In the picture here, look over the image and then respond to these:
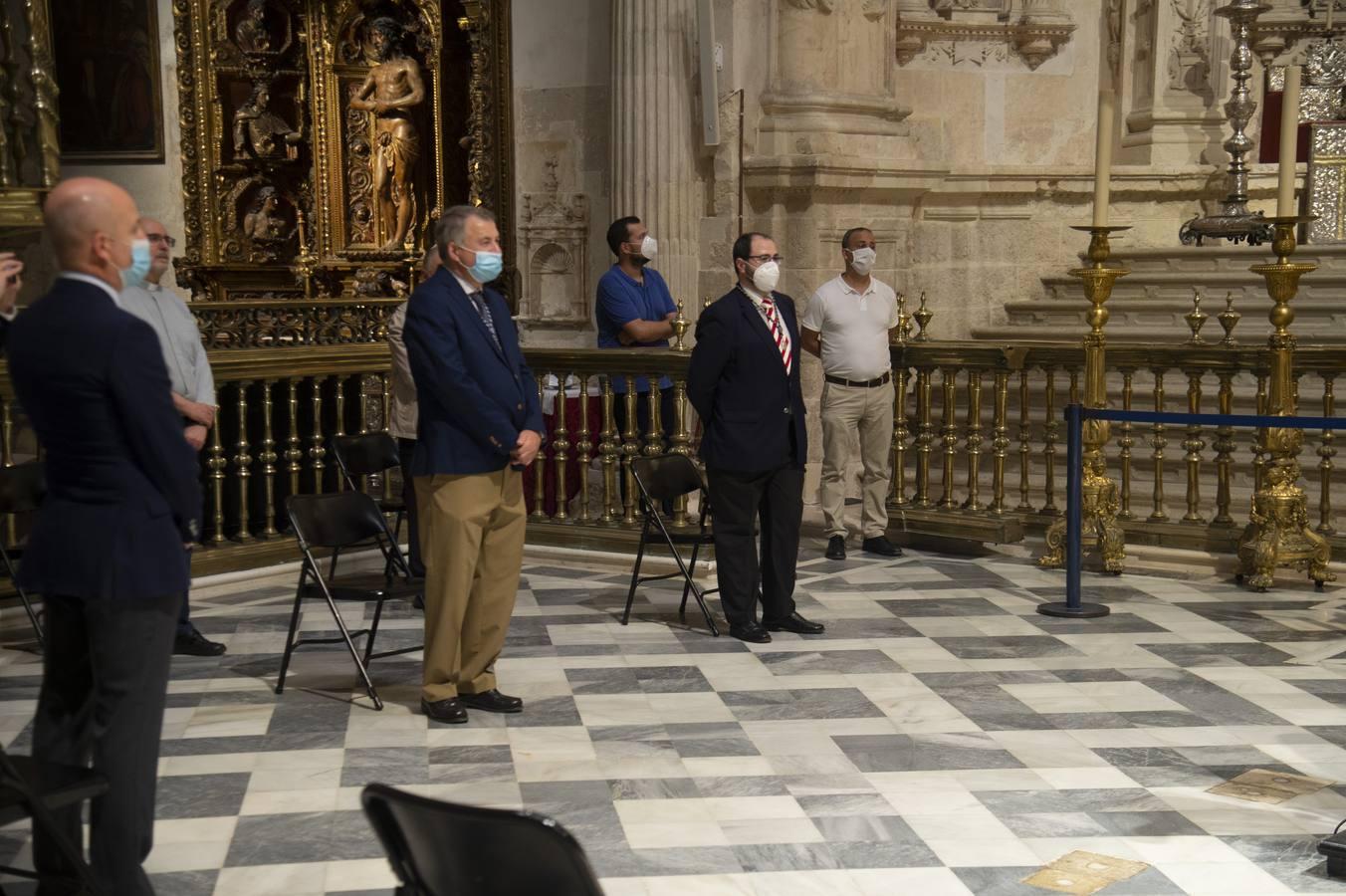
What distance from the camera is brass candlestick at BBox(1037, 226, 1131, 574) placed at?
8516 mm

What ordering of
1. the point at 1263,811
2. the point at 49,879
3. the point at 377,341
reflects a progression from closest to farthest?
the point at 49,879 < the point at 1263,811 < the point at 377,341

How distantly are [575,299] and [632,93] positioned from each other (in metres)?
1.65

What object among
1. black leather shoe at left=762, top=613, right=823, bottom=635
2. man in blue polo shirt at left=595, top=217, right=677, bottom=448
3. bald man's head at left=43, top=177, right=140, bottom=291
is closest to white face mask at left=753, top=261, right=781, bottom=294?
black leather shoe at left=762, top=613, right=823, bottom=635

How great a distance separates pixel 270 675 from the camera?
6.73 m

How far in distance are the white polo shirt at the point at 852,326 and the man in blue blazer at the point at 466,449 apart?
3.32m

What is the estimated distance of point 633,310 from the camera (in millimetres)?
9375

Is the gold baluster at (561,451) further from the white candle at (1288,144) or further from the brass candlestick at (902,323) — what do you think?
the white candle at (1288,144)

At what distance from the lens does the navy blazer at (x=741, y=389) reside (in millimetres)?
7176

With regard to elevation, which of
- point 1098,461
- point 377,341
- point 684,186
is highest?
point 684,186

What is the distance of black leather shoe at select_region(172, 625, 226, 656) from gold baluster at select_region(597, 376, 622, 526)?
103 inches

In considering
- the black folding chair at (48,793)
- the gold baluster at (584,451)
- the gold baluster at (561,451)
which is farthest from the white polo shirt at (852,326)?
the black folding chair at (48,793)

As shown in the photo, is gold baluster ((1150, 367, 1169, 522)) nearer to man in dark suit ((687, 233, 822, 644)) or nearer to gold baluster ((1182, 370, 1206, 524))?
gold baluster ((1182, 370, 1206, 524))

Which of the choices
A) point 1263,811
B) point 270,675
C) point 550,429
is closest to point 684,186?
point 550,429

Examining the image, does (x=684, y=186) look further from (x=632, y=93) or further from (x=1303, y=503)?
(x=1303, y=503)
